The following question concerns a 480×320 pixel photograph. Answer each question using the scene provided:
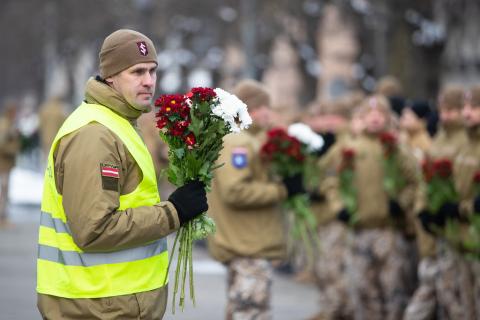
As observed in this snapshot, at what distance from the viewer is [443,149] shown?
10289 mm

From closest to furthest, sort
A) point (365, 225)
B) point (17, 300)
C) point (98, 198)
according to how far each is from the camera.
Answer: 1. point (98, 198)
2. point (365, 225)
3. point (17, 300)

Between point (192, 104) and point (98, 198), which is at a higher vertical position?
point (192, 104)

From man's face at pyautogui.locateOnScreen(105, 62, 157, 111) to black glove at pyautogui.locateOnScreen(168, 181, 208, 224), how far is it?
43 cm

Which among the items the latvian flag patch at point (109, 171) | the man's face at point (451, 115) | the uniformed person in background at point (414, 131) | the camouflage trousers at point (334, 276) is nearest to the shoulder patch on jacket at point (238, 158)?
the man's face at point (451, 115)

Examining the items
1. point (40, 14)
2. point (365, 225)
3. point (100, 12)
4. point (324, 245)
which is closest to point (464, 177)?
point (365, 225)

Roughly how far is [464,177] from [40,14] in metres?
41.6

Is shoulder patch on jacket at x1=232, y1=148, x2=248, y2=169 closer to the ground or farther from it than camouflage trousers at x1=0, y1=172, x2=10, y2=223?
farther from it

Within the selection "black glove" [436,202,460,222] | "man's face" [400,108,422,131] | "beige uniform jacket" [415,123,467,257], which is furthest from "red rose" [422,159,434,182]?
"man's face" [400,108,422,131]

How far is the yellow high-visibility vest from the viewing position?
5688 millimetres

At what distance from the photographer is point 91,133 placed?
224 inches

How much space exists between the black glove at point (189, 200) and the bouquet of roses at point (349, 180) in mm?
5242

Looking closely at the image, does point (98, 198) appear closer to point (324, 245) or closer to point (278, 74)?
point (324, 245)

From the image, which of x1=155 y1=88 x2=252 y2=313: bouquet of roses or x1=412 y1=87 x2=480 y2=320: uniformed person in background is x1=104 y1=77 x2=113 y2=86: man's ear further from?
x1=412 y1=87 x2=480 y2=320: uniformed person in background

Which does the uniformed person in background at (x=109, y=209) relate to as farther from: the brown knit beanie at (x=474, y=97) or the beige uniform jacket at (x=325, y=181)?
the beige uniform jacket at (x=325, y=181)
